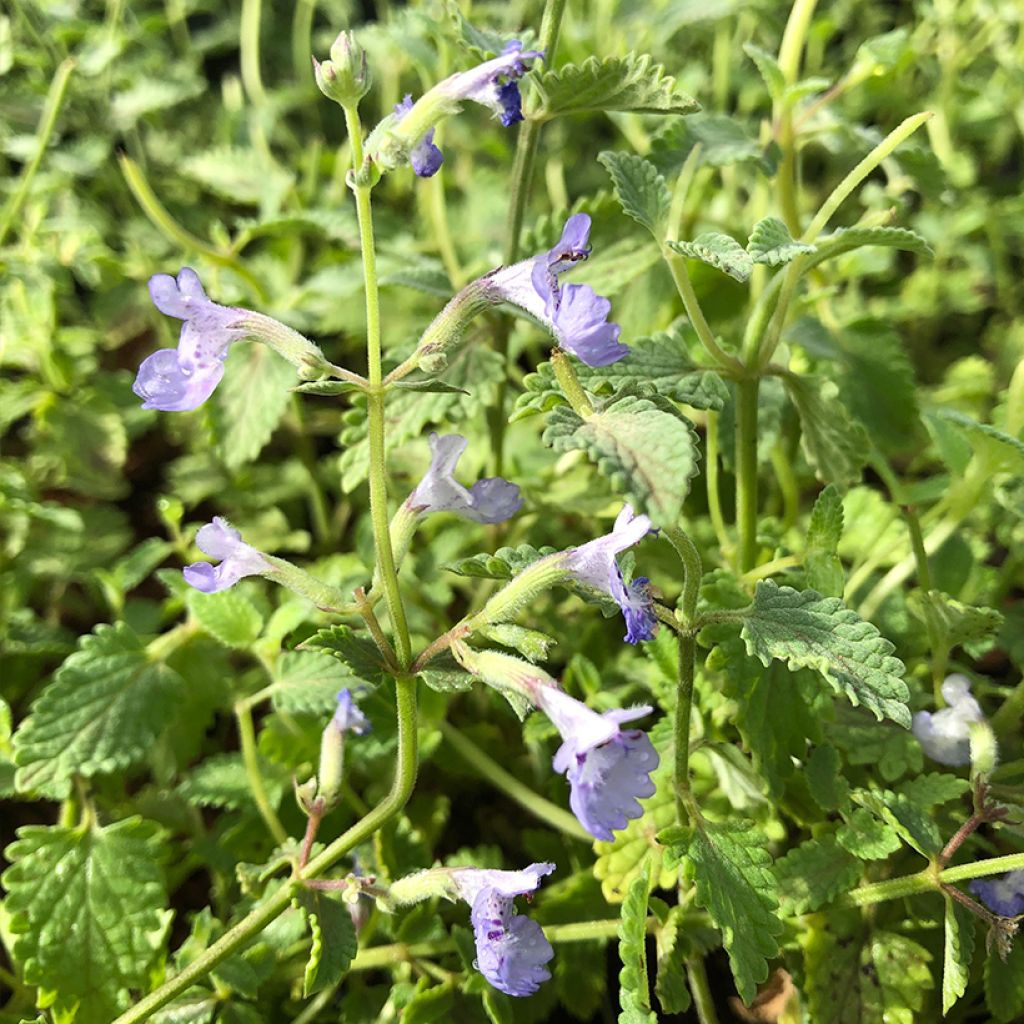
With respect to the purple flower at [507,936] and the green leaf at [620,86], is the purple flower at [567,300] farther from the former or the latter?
the purple flower at [507,936]

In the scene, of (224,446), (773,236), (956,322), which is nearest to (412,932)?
(224,446)

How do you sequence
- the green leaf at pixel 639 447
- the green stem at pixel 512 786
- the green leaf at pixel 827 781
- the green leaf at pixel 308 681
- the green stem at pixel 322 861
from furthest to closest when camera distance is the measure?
1. the green stem at pixel 512 786
2. the green leaf at pixel 308 681
3. the green leaf at pixel 827 781
4. the green stem at pixel 322 861
5. the green leaf at pixel 639 447

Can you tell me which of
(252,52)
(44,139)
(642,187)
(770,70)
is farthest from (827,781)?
(252,52)

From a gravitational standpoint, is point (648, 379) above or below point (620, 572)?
above

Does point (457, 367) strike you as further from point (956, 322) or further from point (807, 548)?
point (956, 322)

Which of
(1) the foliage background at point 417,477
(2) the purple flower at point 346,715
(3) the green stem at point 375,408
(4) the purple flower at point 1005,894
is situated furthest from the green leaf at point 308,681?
(4) the purple flower at point 1005,894

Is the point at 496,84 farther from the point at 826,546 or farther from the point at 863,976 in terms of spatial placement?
the point at 863,976
